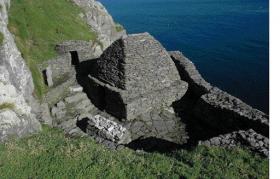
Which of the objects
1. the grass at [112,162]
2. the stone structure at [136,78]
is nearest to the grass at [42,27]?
the stone structure at [136,78]

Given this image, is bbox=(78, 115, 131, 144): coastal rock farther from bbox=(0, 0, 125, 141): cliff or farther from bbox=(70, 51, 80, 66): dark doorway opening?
bbox=(70, 51, 80, 66): dark doorway opening

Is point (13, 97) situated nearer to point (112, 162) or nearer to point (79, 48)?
point (112, 162)

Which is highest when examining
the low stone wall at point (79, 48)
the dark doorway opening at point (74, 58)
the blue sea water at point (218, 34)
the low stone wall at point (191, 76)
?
the low stone wall at point (79, 48)

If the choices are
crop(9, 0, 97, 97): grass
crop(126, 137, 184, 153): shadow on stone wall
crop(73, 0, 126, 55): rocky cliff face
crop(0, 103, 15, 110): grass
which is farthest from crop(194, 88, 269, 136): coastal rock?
crop(73, 0, 126, 55): rocky cliff face

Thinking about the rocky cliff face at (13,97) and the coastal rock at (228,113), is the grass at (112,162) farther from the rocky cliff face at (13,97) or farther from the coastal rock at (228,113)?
the coastal rock at (228,113)

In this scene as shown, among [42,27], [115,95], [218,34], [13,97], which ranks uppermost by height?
[42,27]

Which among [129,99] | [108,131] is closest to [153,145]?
[108,131]

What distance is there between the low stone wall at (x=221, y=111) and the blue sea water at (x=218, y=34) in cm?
1061

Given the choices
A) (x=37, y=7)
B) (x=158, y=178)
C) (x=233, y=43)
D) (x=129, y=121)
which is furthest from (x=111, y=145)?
(x=233, y=43)

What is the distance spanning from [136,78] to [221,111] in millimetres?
5888

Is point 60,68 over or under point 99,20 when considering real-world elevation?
under

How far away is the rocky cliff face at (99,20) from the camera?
35094mm

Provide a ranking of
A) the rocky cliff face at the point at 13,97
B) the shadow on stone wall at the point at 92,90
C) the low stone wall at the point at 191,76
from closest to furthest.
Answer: the rocky cliff face at the point at 13,97
the low stone wall at the point at 191,76
the shadow on stone wall at the point at 92,90

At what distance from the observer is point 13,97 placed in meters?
17.7
